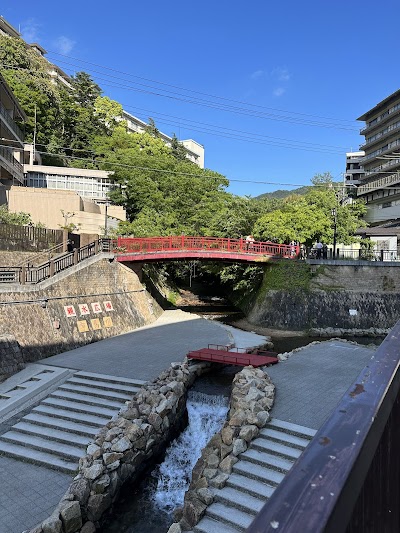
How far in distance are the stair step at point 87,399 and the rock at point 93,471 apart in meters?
2.87

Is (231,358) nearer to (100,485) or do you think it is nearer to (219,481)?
(219,481)

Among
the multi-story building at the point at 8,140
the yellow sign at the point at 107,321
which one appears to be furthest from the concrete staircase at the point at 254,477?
the multi-story building at the point at 8,140

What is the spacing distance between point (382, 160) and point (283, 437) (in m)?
57.5

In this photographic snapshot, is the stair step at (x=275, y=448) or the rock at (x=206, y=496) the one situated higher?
the stair step at (x=275, y=448)

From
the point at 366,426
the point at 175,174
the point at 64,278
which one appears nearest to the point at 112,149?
the point at 175,174

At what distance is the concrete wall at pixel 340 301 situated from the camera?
25.4 m

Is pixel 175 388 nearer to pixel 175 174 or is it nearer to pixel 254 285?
pixel 254 285

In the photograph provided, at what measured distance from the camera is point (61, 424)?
35.0 ft

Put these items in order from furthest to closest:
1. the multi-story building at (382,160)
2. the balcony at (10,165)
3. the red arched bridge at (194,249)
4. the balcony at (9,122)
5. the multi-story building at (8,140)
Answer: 1. the multi-story building at (382,160)
2. the multi-story building at (8,140)
3. the balcony at (9,122)
4. the balcony at (10,165)
5. the red arched bridge at (194,249)

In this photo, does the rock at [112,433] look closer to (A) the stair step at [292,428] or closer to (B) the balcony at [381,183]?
(A) the stair step at [292,428]

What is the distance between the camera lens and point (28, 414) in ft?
36.9

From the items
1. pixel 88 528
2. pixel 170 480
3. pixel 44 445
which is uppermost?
pixel 44 445

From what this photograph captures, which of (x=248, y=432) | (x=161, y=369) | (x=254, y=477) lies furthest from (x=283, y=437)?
(x=161, y=369)

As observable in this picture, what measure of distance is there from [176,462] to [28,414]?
470 cm
